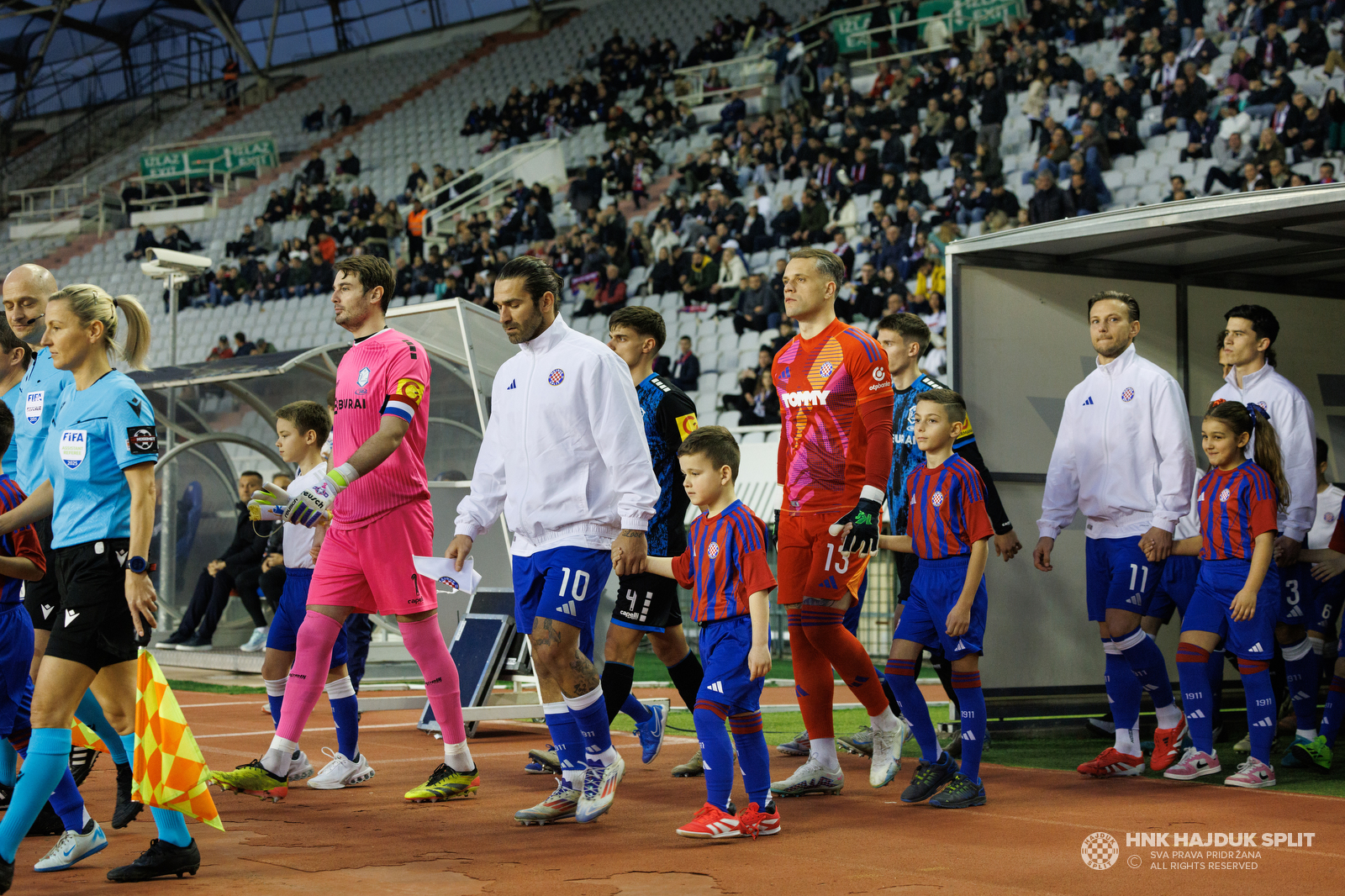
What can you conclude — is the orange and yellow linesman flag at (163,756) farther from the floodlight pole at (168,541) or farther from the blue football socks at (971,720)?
the floodlight pole at (168,541)

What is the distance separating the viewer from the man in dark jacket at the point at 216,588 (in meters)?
12.3

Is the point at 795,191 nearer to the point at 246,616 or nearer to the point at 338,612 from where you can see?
the point at 246,616

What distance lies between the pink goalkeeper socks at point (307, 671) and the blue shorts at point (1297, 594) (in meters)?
4.96

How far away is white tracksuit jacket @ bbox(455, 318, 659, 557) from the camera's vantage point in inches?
190

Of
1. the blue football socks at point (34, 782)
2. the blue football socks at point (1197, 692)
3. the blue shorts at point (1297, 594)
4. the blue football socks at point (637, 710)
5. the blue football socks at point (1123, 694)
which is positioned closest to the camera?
the blue football socks at point (34, 782)

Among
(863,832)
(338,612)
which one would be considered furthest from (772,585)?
(338,612)

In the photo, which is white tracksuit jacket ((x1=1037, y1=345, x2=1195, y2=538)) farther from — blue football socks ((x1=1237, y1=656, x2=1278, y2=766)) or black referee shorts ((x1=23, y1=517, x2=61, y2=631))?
black referee shorts ((x1=23, y1=517, x2=61, y2=631))

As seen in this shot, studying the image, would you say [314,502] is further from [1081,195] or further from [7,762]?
[1081,195]

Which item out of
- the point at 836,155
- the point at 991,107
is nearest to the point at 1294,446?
the point at 991,107

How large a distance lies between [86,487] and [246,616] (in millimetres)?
8978

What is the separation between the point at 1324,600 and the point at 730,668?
4256 mm

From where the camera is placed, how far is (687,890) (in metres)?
3.82

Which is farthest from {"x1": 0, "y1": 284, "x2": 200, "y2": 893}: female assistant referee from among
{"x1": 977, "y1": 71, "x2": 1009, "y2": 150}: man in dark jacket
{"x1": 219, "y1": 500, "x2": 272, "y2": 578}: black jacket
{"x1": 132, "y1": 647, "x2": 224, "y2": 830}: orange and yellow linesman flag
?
{"x1": 977, "y1": 71, "x2": 1009, "y2": 150}: man in dark jacket

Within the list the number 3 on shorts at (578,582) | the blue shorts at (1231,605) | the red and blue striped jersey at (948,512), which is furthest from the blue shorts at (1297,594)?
the number 3 on shorts at (578,582)
